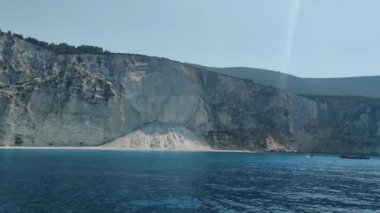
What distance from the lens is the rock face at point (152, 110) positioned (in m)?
144

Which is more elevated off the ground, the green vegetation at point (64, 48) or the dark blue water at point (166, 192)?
the green vegetation at point (64, 48)

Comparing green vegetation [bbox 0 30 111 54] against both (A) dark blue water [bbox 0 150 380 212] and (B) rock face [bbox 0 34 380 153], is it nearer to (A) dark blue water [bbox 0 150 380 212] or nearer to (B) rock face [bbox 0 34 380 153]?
(B) rock face [bbox 0 34 380 153]

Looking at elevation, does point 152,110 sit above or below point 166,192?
above

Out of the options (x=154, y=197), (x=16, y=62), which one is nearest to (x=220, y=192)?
(x=154, y=197)

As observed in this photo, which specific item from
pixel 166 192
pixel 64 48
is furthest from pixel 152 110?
pixel 166 192

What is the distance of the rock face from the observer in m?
144

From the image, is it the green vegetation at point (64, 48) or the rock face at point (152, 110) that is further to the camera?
the green vegetation at point (64, 48)

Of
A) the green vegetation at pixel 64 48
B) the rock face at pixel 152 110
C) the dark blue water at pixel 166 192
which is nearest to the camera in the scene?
the dark blue water at pixel 166 192

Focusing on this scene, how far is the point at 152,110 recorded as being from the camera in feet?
540

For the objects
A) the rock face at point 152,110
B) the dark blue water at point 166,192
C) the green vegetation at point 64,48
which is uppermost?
the green vegetation at point 64,48

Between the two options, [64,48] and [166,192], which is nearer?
[166,192]

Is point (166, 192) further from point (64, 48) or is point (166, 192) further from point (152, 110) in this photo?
point (64, 48)

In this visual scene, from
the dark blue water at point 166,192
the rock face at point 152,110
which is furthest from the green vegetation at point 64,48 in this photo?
the dark blue water at point 166,192

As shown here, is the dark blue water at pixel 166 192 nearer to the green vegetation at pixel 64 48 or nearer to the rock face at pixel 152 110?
the rock face at pixel 152 110
